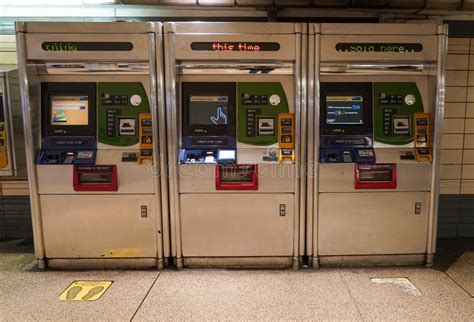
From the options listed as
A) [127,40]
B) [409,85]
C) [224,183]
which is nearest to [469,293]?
[409,85]

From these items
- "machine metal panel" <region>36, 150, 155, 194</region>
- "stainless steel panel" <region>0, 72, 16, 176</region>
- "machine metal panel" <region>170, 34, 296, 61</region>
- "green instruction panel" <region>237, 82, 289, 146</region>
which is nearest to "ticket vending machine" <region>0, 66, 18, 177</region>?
"stainless steel panel" <region>0, 72, 16, 176</region>

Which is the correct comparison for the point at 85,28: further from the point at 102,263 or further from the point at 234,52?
the point at 102,263

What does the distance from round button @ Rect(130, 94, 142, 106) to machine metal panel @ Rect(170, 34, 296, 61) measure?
522 mm

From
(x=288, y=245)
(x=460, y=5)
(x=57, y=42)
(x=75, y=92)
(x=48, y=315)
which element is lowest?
(x=48, y=315)

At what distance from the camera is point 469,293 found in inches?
124

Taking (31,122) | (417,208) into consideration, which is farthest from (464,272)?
(31,122)

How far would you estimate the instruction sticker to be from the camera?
3.10 meters

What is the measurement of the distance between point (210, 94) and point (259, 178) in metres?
Result: 0.92

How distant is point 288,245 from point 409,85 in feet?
6.30

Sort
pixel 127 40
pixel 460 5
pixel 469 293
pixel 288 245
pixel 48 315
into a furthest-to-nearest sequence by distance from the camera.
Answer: pixel 460 5 < pixel 288 245 < pixel 127 40 < pixel 469 293 < pixel 48 315

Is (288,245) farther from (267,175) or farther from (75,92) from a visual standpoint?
(75,92)

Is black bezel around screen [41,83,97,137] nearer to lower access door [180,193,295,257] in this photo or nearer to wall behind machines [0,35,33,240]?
lower access door [180,193,295,257]

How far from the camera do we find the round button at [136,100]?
3.47m

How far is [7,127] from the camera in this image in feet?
12.7
